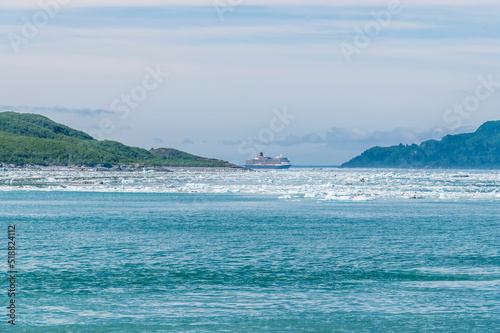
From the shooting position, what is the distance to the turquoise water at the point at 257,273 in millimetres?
16684

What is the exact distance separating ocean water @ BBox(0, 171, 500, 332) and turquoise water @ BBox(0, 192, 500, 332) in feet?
0.18

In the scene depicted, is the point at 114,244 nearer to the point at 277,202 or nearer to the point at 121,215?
the point at 121,215

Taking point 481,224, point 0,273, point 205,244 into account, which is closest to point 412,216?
point 481,224

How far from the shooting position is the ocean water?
16.7 m

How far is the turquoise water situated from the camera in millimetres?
16684

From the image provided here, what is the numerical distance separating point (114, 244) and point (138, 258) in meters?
4.64

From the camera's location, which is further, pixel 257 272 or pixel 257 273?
pixel 257 272

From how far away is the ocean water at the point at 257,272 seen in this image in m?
16.7

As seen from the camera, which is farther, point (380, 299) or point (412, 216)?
point (412, 216)

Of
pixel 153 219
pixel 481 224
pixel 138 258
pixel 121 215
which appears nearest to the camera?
pixel 138 258

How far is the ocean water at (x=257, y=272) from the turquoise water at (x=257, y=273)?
0.06 m

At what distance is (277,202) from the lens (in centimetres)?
5838

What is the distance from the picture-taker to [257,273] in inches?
885

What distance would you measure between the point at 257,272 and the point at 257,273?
0.17m
